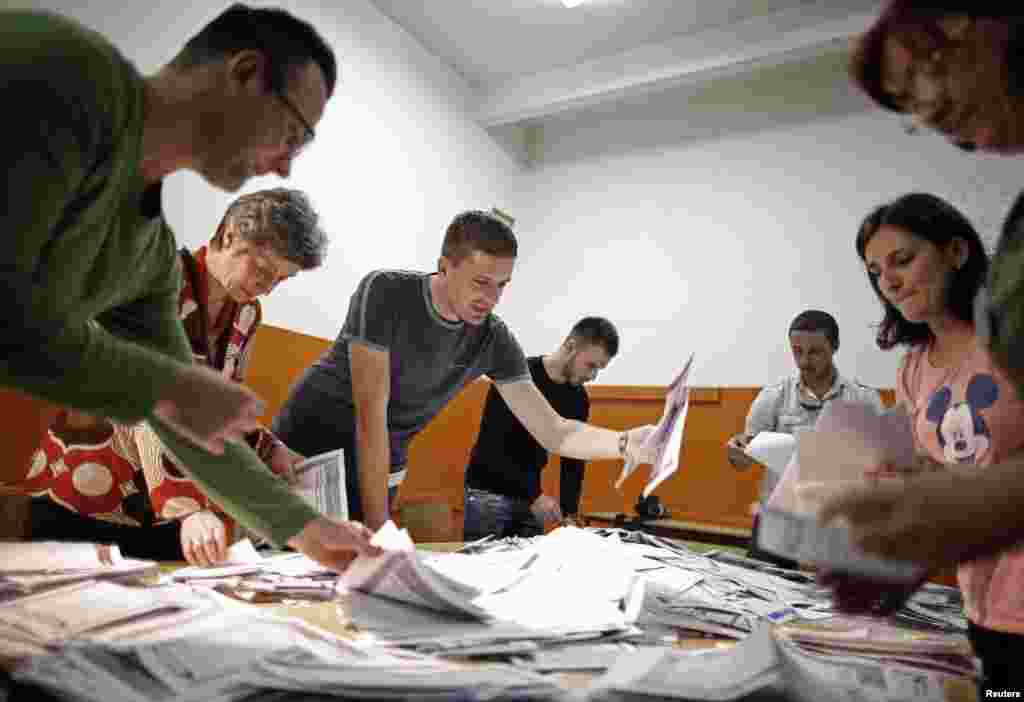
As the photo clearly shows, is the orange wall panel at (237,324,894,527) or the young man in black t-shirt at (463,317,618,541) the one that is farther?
the orange wall panel at (237,324,894,527)

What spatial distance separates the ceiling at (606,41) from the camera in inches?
136

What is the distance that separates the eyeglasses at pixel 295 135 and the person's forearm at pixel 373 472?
808 millimetres

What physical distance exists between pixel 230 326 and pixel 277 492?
1.93 feet

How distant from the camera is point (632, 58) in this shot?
3895 mm

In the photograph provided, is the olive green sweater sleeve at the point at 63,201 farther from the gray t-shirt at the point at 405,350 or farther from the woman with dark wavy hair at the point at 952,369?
the woman with dark wavy hair at the point at 952,369

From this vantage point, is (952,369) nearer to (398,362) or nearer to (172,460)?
(398,362)

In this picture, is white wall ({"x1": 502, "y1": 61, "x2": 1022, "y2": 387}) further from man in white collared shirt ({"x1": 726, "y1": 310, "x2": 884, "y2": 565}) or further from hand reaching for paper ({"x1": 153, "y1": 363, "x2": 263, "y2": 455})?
hand reaching for paper ({"x1": 153, "y1": 363, "x2": 263, "y2": 455})

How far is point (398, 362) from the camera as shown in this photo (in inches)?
66.6

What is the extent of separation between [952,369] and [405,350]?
120 cm

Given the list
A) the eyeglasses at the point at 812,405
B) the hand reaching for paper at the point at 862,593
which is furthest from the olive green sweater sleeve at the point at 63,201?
the eyeglasses at the point at 812,405

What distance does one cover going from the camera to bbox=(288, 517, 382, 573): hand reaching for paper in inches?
39.2

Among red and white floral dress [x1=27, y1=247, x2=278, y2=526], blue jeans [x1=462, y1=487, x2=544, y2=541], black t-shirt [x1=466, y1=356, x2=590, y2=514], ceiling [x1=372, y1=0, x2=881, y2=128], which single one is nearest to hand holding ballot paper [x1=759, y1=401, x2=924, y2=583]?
red and white floral dress [x1=27, y1=247, x2=278, y2=526]

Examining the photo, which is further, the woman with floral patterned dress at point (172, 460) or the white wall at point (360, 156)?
the white wall at point (360, 156)

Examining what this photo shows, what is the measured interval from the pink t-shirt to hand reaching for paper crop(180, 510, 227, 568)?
116 cm
